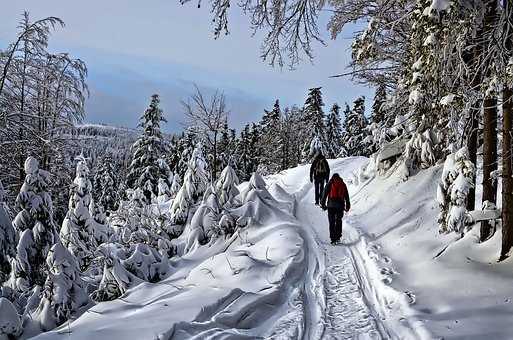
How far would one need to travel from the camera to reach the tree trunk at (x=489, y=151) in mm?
7977

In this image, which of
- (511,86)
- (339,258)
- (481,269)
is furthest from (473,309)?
(339,258)

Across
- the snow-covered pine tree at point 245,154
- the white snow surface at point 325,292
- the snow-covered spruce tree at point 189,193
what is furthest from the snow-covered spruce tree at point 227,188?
the snow-covered pine tree at point 245,154

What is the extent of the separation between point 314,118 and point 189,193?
128ft

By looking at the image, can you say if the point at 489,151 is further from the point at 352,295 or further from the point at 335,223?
the point at 335,223

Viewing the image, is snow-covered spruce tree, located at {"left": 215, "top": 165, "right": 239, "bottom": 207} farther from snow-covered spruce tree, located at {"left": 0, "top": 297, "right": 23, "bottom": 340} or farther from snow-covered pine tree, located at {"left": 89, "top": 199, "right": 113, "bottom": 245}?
snow-covered spruce tree, located at {"left": 0, "top": 297, "right": 23, "bottom": 340}

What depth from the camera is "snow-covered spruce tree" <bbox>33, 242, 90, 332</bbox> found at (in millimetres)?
6961

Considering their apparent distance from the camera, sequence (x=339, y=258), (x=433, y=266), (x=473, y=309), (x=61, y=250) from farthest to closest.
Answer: (x=339, y=258) < (x=433, y=266) < (x=61, y=250) < (x=473, y=309)

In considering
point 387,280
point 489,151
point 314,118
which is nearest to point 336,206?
point 387,280

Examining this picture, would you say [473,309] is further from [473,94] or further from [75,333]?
[75,333]

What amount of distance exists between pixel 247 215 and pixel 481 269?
21.9 feet

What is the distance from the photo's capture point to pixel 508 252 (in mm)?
7562

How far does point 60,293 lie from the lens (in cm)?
711

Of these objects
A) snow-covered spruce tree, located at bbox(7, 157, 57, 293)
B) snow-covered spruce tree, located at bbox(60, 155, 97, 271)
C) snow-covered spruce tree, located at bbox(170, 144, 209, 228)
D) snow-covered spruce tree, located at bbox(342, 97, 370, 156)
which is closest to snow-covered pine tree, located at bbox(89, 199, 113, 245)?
snow-covered spruce tree, located at bbox(60, 155, 97, 271)

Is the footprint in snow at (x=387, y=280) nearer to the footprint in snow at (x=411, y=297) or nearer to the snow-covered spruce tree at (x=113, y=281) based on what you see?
the footprint in snow at (x=411, y=297)
